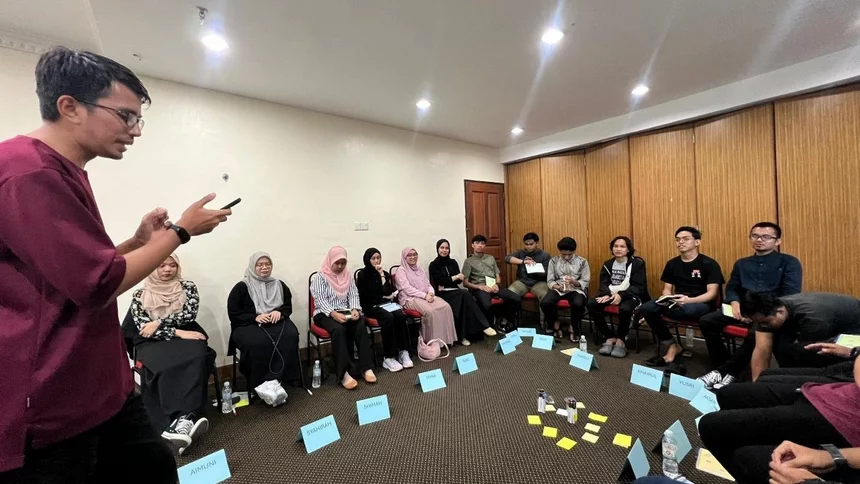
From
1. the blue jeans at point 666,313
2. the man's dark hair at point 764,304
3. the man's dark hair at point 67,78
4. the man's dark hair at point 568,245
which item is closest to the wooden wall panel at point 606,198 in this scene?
the man's dark hair at point 568,245

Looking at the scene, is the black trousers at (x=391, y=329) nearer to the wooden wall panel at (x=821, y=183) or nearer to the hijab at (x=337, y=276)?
the hijab at (x=337, y=276)

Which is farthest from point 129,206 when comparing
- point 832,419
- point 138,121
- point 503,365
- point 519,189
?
Result: point 519,189

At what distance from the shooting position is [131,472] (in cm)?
83

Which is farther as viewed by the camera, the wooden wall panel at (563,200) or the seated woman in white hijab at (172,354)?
the wooden wall panel at (563,200)

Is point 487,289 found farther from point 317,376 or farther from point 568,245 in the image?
point 317,376

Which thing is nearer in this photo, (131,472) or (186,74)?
(131,472)

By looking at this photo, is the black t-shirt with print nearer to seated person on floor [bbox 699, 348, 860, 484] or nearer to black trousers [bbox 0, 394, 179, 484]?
seated person on floor [bbox 699, 348, 860, 484]

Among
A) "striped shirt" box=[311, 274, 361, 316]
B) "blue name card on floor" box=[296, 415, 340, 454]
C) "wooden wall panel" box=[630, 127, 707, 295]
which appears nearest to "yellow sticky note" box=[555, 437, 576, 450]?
"blue name card on floor" box=[296, 415, 340, 454]

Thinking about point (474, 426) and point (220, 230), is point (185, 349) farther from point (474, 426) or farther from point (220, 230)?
point (474, 426)

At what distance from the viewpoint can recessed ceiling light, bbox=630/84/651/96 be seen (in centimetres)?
337

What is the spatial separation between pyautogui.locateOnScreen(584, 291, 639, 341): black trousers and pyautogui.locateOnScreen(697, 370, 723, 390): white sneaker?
80 cm

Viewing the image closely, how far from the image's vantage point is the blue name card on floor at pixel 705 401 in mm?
2197

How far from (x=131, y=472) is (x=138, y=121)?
2.78ft

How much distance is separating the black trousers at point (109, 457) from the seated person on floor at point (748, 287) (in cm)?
326
